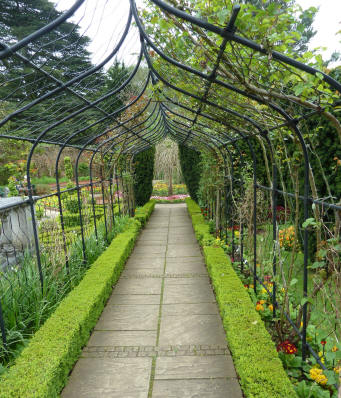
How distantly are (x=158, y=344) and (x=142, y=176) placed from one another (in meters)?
8.61

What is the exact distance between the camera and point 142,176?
36.5 ft

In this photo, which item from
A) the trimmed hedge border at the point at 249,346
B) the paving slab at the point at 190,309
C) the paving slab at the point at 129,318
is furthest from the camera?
the paving slab at the point at 190,309

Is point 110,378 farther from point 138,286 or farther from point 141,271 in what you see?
point 141,271

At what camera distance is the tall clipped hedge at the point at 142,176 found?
429 inches

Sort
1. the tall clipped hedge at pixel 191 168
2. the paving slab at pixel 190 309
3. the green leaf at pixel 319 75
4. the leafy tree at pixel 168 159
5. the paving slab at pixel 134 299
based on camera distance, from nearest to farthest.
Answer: the green leaf at pixel 319 75, the paving slab at pixel 190 309, the paving slab at pixel 134 299, the tall clipped hedge at pixel 191 168, the leafy tree at pixel 168 159

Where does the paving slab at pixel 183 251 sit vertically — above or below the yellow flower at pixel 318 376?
below

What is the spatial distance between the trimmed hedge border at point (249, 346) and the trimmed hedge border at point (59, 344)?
4.72ft

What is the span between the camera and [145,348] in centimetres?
285

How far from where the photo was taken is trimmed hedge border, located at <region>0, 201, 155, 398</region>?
204 cm

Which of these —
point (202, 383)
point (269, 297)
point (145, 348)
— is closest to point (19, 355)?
point (145, 348)

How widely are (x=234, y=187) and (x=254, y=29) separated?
4.35 m

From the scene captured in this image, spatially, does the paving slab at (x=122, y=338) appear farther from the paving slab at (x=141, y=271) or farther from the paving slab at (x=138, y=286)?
the paving slab at (x=141, y=271)

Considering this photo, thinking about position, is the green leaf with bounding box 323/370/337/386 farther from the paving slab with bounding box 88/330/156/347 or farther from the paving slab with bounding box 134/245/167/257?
the paving slab with bounding box 134/245/167/257

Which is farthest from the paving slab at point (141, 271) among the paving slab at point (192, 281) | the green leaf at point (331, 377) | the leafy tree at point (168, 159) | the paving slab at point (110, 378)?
the leafy tree at point (168, 159)
